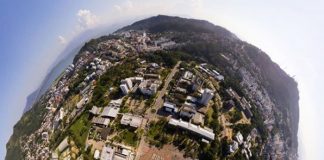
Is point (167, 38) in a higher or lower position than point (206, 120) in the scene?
higher

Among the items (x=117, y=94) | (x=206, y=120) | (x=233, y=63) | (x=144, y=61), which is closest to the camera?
(x=206, y=120)

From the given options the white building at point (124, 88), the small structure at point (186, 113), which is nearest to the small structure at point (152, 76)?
the white building at point (124, 88)

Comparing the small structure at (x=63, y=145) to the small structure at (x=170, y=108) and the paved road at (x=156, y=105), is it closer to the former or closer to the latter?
the paved road at (x=156, y=105)

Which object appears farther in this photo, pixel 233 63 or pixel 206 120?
pixel 233 63

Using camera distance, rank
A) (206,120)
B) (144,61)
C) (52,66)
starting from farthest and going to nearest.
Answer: (52,66) → (144,61) → (206,120)

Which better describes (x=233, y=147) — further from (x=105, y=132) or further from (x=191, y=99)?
(x=105, y=132)

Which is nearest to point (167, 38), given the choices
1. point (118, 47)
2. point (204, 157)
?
point (118, 47)

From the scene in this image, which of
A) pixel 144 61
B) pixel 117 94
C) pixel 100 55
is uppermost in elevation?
pixel 100 55

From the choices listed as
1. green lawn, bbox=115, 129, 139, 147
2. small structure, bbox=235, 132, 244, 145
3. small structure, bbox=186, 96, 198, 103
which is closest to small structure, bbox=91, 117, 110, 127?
green lawn, bbox=115, 129, 139, 147

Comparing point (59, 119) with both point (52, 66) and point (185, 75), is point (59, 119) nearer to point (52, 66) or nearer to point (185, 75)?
point (185, 75)
